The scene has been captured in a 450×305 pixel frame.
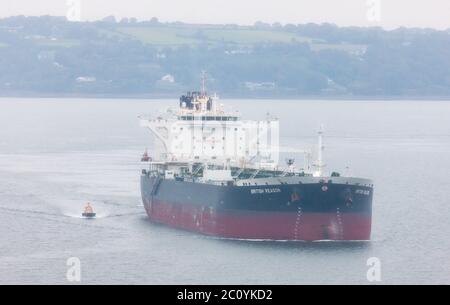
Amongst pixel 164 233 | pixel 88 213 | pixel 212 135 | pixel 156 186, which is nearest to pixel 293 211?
pixel 164 233

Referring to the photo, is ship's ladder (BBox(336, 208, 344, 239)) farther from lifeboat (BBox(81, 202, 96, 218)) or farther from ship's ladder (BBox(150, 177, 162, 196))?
lifeboat (BBox(81, 202, 96, 218))

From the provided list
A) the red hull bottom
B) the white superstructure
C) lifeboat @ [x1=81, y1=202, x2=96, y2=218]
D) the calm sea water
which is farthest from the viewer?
the white superstructure

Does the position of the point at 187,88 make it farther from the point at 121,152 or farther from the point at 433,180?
the point at 433,180

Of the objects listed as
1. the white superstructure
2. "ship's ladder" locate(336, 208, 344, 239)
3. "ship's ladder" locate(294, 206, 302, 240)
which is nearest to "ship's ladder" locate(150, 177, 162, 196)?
the white superstructure

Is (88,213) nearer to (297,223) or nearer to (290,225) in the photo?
(290,225)

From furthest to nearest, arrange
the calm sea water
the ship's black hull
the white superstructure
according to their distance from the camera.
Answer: the white superstructure → the ship's black hull → the calm sea water

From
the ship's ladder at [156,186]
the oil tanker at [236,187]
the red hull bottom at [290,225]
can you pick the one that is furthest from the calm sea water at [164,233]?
the ship's ladder at [156,186]

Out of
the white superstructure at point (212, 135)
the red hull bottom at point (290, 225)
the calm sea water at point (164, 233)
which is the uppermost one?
the white superstructure at point (212, 135)

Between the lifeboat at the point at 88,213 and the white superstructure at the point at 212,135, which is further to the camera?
the white superstructure at the point at 212,135

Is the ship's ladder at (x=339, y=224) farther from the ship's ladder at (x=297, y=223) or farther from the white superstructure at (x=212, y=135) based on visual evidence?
the white superstructure at (x=212, y=135)
